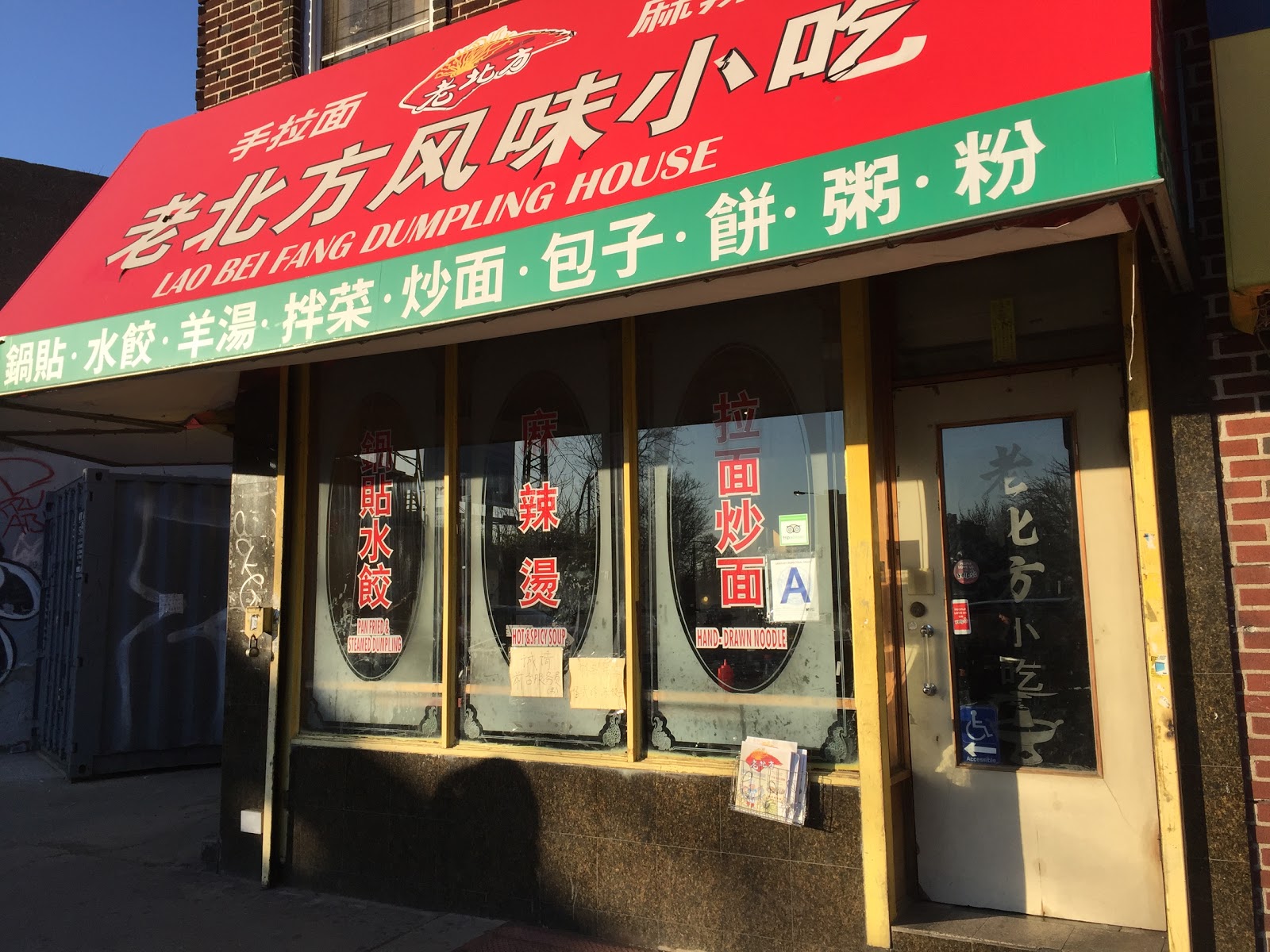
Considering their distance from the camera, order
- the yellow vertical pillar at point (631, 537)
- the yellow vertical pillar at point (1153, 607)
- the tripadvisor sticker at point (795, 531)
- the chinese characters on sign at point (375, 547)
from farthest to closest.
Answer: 1. the chinese characters on sign at point (375, 547)
2. the yellow vertical pillar at point (631, 537)
3. the tripadvisor sticker at point (795, 531)
4. the yellow vertical pillar at point (1153, 607)

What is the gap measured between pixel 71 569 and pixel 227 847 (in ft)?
16.5

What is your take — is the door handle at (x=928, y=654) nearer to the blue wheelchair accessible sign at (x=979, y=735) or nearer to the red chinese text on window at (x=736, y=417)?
the blue wheelchair accessible sign at (x=979, y=735)

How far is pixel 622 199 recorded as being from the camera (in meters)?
4.02

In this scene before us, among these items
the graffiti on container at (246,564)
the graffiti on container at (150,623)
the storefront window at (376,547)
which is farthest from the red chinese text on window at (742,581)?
the graffiti on container at (150,623)

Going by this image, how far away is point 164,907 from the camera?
5.49m

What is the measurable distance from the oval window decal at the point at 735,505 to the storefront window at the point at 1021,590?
71 cm

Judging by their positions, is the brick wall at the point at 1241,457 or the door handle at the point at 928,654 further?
the door handle at the point at 928,654

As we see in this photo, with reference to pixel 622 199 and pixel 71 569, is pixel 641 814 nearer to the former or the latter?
pixel 622 199

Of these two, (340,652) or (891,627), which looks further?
(340,652)

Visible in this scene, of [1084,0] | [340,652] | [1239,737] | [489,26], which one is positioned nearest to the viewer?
[1084,0]

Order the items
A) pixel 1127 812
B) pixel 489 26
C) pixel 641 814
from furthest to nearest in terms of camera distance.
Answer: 1. pixel 489 26
2. pixel 641 814
3. pixel 1127 812

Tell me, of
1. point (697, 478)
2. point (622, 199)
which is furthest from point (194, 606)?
point (622, 199)

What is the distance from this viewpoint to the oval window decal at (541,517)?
5.17m

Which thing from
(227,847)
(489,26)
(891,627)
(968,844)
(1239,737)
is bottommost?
(227,847)
